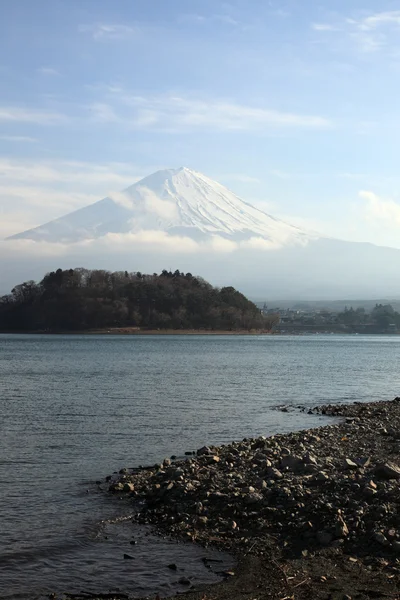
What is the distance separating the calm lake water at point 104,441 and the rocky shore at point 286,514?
0.52 meters

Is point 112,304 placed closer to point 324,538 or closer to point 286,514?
point 286,514

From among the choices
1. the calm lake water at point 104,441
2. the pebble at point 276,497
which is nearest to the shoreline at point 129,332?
the calm lake water at point 104,441

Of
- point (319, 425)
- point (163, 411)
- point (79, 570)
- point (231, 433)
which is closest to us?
point (79, 570)

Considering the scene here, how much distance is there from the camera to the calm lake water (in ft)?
31.5

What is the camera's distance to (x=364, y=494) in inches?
431

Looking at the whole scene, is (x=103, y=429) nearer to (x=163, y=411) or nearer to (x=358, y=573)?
(x=163, y=411)

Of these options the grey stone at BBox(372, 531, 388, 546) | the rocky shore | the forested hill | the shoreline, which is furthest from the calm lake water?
the shoreline

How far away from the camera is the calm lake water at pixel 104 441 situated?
378 inches

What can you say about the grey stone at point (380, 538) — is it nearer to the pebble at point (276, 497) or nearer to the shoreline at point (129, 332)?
the pebble at point (276, 497)

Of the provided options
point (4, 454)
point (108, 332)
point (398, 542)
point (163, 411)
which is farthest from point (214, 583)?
point (108, 332)

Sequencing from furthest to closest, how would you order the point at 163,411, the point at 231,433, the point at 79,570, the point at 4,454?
1. the point at 163,411
2. the point at 231,433
3. the point at 4,454
4. the point at 79,570

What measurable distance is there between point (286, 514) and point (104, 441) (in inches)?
378

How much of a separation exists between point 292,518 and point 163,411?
52.2 ft

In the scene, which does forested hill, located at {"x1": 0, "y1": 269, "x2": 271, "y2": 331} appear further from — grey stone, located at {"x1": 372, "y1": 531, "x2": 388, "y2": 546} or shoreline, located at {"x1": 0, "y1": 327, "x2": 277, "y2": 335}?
A: grey stone, located at {"x1": 372, "y1": 531, "x2": 388, "y2": 546}
